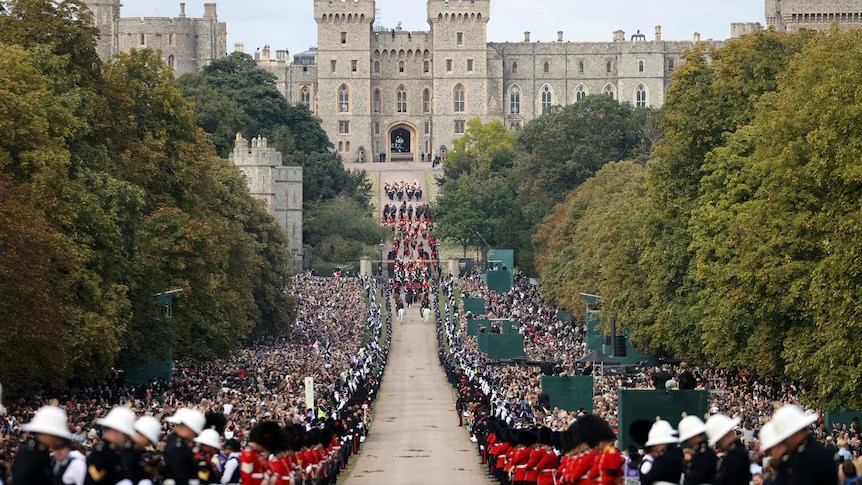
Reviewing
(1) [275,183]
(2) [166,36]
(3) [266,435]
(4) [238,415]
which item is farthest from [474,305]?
(2) [166,36]

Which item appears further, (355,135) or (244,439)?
(355,135)

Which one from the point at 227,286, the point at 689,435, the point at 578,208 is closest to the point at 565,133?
the point at 578,208

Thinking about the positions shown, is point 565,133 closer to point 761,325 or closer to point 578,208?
point 578,208

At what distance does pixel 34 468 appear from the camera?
15648 millimetres

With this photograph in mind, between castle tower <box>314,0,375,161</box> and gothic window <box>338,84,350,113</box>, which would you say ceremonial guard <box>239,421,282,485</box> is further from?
gothic window <box>338,84,350,113</box>

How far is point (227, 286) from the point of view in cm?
6156

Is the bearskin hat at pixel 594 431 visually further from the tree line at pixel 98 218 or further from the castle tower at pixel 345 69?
the castle tower at pixel 345 69

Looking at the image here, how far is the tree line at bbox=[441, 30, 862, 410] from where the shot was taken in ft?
127

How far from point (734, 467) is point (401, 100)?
153 meters

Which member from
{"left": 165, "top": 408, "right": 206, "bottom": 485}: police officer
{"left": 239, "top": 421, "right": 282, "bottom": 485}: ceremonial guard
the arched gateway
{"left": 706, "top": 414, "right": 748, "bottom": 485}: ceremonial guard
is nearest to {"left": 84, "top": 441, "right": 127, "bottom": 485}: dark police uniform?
{"left": 165, "top": 408, "right": 206, "bottom": 485}: police officer

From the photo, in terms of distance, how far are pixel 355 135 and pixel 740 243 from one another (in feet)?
399

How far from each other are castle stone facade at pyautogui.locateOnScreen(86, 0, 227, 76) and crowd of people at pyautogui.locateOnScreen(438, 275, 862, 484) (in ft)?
284

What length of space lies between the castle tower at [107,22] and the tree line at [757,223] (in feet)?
352

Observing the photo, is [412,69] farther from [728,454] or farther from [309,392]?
[728,454]
